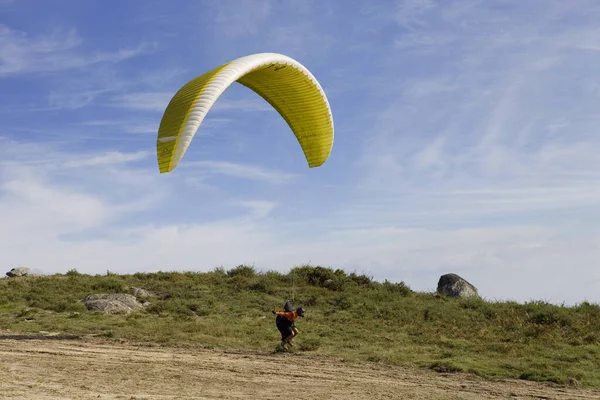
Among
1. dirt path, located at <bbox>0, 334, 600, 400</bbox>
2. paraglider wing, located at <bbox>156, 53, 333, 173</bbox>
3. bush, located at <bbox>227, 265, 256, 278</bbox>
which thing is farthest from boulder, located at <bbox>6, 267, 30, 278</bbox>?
paraglider wing, located at <bbox>156, 53, 333, 173</bbox>

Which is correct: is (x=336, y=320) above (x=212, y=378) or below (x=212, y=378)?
above

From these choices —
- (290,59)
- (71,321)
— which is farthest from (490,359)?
(71,321)

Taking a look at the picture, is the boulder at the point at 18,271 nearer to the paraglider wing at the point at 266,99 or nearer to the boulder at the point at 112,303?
the boulder at the point at 112,303

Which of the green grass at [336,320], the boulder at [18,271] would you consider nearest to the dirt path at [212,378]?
the green grass at [336,320]

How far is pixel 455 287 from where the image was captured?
1387 inches

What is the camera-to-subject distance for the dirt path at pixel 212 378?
38.7 ft

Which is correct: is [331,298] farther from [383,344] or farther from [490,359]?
[490,359]

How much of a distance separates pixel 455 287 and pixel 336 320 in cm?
1285

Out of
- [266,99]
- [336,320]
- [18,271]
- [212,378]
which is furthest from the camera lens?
[18,271]

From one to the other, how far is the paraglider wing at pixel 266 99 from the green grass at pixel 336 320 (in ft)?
21.5

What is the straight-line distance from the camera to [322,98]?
20.1m

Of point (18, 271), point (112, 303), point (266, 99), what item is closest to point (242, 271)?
point (112, 303)

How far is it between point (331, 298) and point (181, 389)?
57.9 feet

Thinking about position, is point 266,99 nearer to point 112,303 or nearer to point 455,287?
point 112,303
